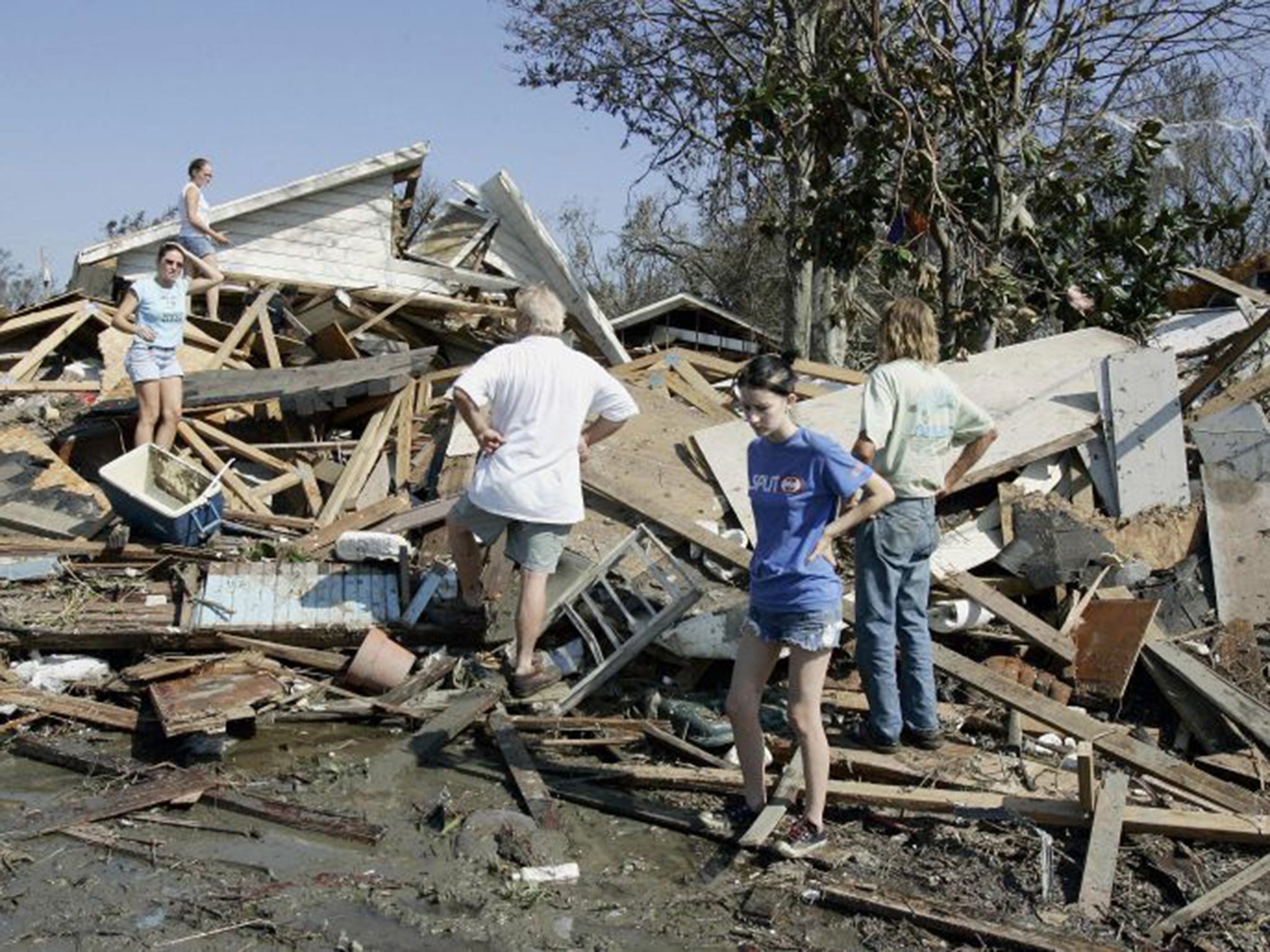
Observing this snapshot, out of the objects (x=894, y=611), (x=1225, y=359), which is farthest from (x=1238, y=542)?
(x=894, y=611)

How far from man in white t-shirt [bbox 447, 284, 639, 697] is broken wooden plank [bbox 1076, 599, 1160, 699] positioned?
2.83m

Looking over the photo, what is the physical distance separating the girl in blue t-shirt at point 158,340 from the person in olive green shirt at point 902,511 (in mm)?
5214

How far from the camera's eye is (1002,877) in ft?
15.8

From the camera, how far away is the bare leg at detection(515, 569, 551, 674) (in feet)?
20.5

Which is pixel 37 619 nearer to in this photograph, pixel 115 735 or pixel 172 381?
pixel 115 735

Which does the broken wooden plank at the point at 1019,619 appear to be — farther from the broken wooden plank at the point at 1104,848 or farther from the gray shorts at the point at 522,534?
the gray shorts at the point at 522,534

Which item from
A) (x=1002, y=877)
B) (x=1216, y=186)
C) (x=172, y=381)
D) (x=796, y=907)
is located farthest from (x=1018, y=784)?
(x=1216, y=186)

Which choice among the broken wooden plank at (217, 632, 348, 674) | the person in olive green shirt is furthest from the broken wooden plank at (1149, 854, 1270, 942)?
the broken wooden plank at (217, 632, 348, 674)

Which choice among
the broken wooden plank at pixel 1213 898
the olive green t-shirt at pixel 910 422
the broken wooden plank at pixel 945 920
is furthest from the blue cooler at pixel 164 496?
the broken wooden plank at pixel 1213 898

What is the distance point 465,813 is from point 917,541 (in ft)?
7.63

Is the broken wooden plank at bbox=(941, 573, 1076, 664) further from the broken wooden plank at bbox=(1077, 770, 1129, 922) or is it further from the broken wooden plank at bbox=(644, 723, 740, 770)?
the broken wooden plank at bbox=(644, 723, 740, 770)

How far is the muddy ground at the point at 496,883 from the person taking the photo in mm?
4281

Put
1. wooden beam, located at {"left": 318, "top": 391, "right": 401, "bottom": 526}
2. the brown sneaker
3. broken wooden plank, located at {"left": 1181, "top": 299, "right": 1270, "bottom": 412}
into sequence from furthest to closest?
wooden beam, located at {"left": 318, "top": 391, "right": 401, "bottom": 526} → broken wooden plank, located at {"left": 1181, "top": 299, "right": 1270, "bottom": 412} → the brown sneaker

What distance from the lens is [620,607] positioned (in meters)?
6.78
